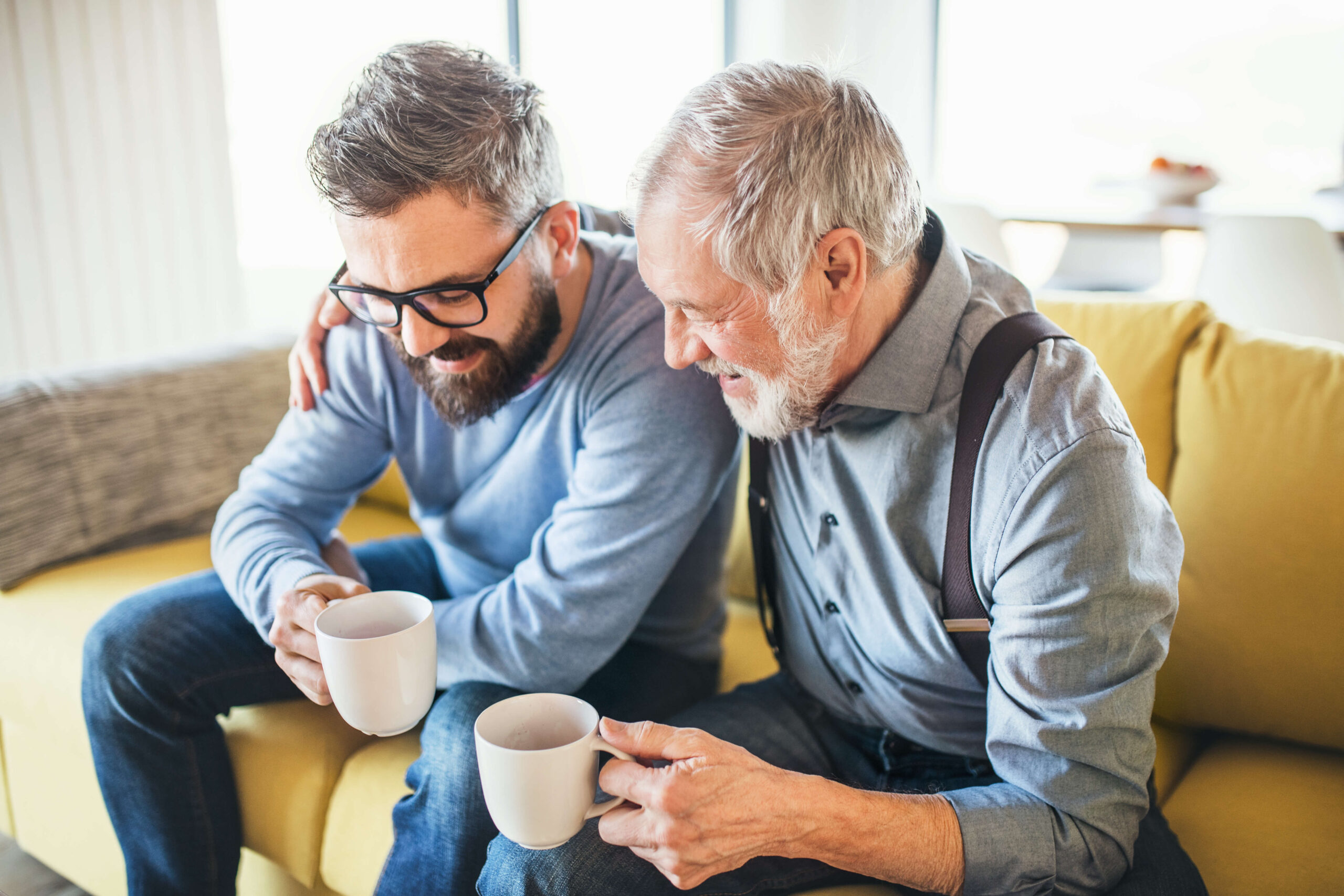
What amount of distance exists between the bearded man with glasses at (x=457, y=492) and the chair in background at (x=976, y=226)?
2145 millimetres

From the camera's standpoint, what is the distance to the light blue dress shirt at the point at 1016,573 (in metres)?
0.82

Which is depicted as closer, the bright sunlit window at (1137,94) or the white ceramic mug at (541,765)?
the white ceramic mug at (541,765)

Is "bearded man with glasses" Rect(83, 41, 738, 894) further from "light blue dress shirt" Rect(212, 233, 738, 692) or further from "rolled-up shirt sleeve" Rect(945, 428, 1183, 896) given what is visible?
"rolled-up shirt sleeve" Rect(945, 428, 1183, 896)

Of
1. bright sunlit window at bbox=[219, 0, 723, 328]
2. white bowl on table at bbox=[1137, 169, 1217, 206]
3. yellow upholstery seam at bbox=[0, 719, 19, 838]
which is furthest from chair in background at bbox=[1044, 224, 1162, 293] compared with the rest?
yellow upholstery seam at bbox=[0, 719, 19, 838]

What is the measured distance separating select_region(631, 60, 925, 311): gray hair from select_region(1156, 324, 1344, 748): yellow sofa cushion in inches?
23.7

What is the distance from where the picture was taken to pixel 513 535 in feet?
4.28

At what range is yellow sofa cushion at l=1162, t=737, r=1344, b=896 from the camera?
1.00m

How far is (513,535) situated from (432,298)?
38 cm

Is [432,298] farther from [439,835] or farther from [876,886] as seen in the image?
[876,886]

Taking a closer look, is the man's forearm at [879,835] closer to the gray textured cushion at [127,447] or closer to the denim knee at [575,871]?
the denim knee at [575,871]

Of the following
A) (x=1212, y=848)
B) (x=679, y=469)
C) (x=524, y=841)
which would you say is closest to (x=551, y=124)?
(x=679, y=469)

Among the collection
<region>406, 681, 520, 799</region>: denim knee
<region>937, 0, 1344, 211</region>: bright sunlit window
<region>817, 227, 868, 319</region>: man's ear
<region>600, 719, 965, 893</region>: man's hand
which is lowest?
<region>406, 681, 520, 799</region>: denim knee

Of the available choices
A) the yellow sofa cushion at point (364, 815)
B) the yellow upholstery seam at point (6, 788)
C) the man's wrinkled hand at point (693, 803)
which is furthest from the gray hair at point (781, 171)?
the yellow upholstery seam at point (6, 788)

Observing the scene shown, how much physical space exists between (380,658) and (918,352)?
1.96ft
